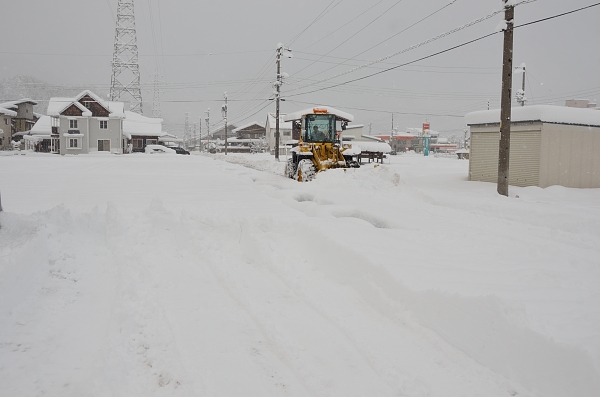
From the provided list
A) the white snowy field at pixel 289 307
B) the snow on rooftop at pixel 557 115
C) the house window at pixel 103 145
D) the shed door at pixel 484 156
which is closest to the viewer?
the white snowy field at pixel 289 307

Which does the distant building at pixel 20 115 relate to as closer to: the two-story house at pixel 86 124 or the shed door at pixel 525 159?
the two-story house at pixel 86 124

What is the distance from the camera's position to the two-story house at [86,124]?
159 ft

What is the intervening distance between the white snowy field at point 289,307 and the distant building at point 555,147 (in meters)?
10.3

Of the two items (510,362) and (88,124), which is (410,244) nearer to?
(510,362)

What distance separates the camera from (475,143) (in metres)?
19.9

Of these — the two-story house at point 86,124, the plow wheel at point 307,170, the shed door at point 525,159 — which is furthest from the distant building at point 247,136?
the shed door at point 525,159

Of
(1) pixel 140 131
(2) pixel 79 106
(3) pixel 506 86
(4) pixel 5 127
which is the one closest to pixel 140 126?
(1) pixel 140 131

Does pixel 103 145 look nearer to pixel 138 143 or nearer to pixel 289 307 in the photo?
pixel 138 143

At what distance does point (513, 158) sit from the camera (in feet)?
57.8

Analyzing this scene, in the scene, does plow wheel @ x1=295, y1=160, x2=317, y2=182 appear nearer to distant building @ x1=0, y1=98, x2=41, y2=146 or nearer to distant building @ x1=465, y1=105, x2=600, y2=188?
distant building @ x1=465, y1=105, x2=600, y2=188

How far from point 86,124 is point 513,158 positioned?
156 feet

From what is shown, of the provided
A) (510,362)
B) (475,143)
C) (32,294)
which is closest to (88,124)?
(475,143)

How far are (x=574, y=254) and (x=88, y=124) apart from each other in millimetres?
53344

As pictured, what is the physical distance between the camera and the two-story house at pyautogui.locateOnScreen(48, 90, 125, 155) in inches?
1913
